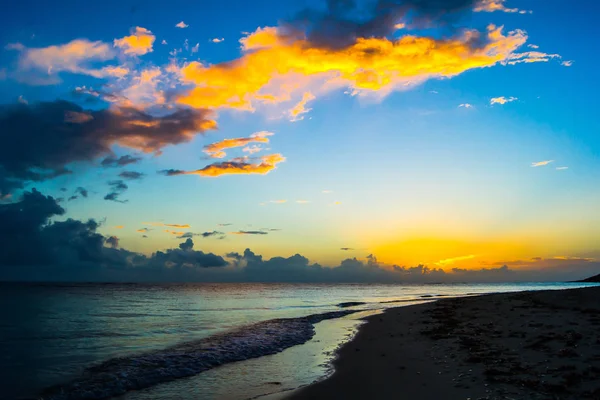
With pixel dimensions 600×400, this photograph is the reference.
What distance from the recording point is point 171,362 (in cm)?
1580

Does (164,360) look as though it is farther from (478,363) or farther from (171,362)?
(478,363)

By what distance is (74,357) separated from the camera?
17.9 metres

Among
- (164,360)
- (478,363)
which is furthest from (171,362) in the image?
(478,363)

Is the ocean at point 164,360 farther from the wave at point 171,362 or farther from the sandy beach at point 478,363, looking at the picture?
the sandy beach at point 478,363

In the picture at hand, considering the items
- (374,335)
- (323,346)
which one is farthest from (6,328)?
(374,335)

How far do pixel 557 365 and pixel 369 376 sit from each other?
5.65 metres

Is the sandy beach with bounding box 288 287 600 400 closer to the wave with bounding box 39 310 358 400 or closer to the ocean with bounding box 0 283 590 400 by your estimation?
the ocean with bounding box 0 283 590 400

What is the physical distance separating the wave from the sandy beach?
4626 millimetres

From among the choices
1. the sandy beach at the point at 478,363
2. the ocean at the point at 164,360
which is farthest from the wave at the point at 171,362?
the sandy beach at the point at 478,363

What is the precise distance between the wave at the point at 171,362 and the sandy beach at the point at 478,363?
4.63 metres

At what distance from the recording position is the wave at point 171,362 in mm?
12352

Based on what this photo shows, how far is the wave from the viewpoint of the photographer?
1235 cm

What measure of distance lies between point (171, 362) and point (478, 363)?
12337mm

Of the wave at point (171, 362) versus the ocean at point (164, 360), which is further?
the wave at point (171, 362)
